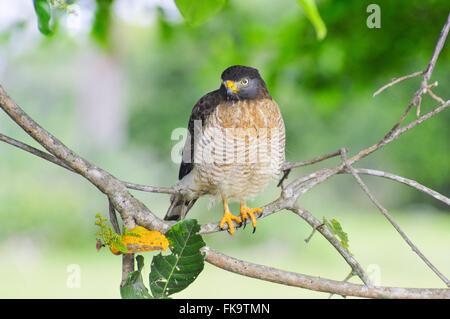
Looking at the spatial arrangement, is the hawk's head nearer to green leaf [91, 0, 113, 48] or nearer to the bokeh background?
the bokeh background

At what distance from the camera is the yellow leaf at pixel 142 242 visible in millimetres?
869

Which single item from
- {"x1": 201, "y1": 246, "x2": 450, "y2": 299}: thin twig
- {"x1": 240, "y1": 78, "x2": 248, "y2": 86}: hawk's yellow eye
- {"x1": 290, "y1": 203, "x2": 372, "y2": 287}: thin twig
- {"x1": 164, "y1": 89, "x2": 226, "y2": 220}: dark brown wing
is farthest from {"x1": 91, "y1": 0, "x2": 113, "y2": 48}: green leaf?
{"x1": 201, "y1": 246, "x2": 450, "y2": 299}: thin twig

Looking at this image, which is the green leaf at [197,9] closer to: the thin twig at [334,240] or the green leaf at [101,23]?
the thin twig at [334,240]

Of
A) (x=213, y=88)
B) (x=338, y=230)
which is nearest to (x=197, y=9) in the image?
(x=338, y=230)

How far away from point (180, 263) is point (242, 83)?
0.74 meters

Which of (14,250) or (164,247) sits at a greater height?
(14,250)

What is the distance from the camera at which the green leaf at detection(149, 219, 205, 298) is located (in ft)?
2.81

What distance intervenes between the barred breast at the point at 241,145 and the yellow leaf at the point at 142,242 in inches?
28.6

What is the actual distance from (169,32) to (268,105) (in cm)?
142

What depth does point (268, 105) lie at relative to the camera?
159 centimetres

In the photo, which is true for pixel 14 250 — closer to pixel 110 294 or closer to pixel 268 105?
pixel 110 294

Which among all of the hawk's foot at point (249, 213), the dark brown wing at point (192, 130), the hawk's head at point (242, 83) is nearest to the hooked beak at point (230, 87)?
the hawk's head at point (242, 83)

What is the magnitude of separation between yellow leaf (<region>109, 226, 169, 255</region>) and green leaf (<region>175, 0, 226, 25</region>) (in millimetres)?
373

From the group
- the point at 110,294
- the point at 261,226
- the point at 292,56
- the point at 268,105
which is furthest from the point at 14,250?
the point at 268,105
